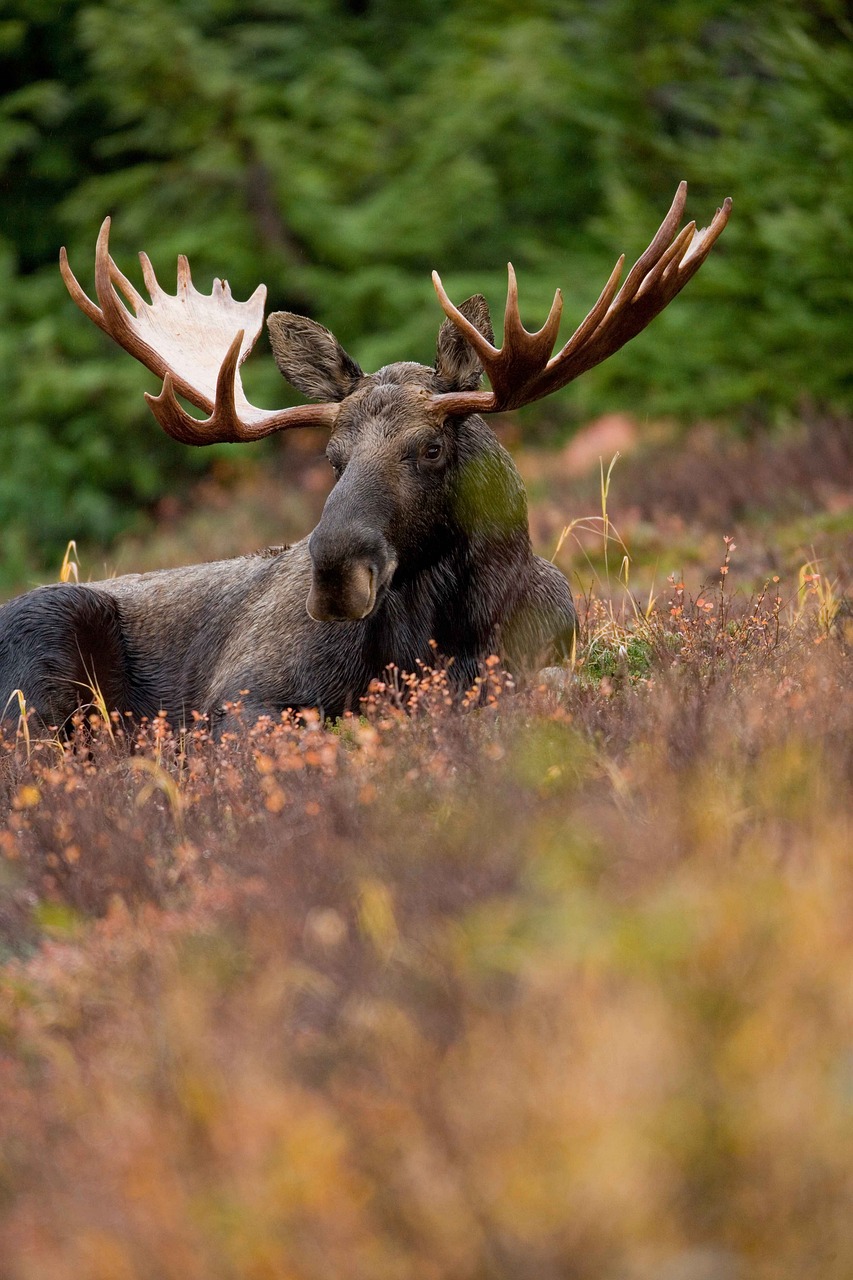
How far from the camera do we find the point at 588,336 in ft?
17.6

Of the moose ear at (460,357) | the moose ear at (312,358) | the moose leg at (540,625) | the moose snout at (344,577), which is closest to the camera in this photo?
the moose snout at (344,577)

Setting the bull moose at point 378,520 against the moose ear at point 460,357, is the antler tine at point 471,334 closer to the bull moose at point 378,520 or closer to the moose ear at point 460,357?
the bull moose at point 378,520

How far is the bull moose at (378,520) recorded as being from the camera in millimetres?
5117

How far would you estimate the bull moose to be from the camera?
5117mm

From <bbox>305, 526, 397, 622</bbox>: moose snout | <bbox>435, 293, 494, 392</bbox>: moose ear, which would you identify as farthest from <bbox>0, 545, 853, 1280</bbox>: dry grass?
→ <bbox>435, 293, 494, 392</bbox>: moose ear

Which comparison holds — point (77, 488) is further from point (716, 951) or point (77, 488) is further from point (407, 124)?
point (716, 951)

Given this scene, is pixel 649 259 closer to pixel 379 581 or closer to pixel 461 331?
pixel 461 331

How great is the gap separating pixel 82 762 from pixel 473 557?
66.7 inches

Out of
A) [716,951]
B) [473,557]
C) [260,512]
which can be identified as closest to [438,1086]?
[716,951]

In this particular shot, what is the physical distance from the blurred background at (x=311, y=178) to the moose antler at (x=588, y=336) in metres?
10.1

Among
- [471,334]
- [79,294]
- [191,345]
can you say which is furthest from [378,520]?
[191,345]

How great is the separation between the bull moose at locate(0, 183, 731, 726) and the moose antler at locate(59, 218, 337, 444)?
12 mm

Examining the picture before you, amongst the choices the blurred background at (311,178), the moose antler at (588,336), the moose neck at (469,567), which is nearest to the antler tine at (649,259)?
the moose antler at (588,336)

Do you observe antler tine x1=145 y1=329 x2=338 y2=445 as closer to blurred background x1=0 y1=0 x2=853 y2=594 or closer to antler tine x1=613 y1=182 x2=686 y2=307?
antler tine x1=613 y1=182 x2=686 y2=307
